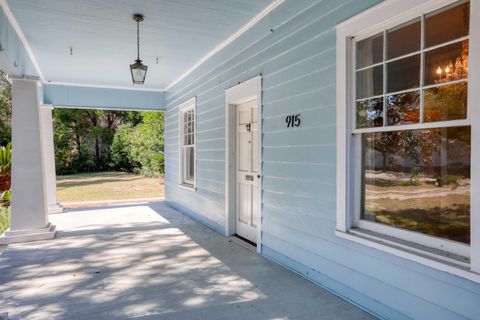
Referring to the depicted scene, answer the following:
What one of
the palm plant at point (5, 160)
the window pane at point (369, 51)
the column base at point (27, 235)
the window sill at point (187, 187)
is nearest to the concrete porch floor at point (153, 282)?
the column base at point (27, 235)

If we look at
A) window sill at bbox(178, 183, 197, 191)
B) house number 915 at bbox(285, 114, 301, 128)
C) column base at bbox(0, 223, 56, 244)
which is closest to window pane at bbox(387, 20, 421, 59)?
house number 915 at bbox(285, 114, 301, 128)

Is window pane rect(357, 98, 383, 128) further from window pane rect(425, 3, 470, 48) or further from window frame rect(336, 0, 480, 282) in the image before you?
window pane rect(425, 3, 470, 48)

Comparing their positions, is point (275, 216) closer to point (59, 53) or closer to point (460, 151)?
point (460, 151)

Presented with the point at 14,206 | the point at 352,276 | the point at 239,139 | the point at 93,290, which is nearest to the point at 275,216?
the point at 352,276

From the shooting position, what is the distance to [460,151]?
2.20 meters

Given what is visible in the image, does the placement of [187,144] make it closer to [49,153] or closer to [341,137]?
[49,153]

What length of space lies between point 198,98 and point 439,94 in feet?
15.5

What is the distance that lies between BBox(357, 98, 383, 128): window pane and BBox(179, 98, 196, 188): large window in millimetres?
4521

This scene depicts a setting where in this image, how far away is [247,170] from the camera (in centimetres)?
485

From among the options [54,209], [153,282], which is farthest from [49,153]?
[153,282]

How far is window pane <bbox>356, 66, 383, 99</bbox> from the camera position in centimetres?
261

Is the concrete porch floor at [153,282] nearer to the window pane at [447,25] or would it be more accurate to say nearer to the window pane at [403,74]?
the window pane at [403,74]

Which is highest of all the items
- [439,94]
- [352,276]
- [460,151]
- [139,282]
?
[439,94]

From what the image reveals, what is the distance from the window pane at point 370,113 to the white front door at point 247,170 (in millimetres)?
1885
